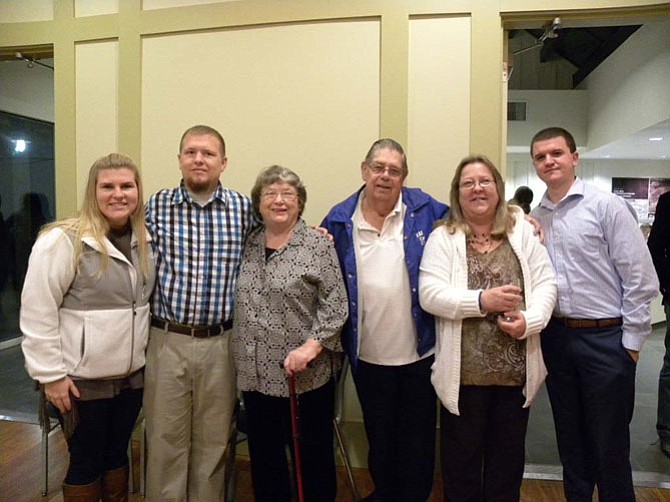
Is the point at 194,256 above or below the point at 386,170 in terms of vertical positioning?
below

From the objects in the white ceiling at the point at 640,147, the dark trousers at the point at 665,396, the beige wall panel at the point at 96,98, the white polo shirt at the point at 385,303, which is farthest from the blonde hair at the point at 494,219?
the white ceiling at the point at 640,147

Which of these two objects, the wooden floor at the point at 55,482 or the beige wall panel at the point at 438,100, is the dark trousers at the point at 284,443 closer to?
the wooden floor at the point at 55,482

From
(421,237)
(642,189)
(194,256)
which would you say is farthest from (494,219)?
(642,189)

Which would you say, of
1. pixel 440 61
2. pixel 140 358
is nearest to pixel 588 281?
pixel 440 61

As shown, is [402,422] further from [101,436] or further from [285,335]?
[101,436]

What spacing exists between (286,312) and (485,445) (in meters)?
0.89

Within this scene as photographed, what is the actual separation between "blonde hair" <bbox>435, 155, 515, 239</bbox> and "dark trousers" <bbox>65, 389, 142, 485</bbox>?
137 cm

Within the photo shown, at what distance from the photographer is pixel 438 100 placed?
2543mm

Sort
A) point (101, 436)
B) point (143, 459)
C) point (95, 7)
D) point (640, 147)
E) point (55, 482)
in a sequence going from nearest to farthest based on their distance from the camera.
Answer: point (101, 436), point (143, 459), point (55, 482), point (95, 7), point (640, 147)

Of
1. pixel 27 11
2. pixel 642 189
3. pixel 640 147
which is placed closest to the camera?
pixel 27 11

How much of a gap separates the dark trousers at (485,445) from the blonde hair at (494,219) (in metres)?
0.57

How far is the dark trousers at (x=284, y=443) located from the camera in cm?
187

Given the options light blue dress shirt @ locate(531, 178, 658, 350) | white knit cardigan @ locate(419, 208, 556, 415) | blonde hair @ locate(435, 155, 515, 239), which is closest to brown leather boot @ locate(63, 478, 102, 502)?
white knit cardigan @ locate(419, 208, 556, 415)

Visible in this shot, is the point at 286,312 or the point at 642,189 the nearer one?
the point at 286,312
